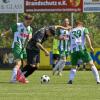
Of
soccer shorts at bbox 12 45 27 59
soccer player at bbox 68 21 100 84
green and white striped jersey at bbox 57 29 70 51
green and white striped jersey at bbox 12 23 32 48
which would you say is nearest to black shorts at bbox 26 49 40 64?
soccer shorts at bbox 12 45 27 59

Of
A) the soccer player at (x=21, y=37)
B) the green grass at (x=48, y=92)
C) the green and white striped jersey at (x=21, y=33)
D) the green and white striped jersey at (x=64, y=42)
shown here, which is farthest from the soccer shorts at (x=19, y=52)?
the green and white striped jersey at (x=64, y=42)

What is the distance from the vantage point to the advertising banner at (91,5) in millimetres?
34719

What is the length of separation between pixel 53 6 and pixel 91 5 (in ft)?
7.04

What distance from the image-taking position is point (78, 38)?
18000 millimetres

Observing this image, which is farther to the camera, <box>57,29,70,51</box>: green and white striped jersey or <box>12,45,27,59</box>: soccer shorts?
<box>57,29,70,51</box>: green and white striped jersey

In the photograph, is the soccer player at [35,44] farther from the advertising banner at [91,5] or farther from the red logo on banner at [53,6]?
the advertising banner at [91,5]

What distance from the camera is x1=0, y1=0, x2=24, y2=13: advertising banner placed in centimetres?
3444

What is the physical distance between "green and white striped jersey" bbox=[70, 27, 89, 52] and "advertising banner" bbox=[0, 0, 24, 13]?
1658cm

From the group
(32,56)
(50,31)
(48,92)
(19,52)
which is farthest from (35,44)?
(48,92)

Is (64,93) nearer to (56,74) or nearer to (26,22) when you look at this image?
(26,22)

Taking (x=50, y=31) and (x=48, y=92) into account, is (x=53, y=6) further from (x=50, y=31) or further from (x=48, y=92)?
(x=48, y=92)

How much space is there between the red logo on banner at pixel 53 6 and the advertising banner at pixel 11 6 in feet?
1.12

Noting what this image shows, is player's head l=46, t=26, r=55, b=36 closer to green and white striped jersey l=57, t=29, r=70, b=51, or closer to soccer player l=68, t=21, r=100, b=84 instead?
soccer player l=68, t=21, r=100, b=84

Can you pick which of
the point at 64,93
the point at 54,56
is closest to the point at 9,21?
the point at 54,56
